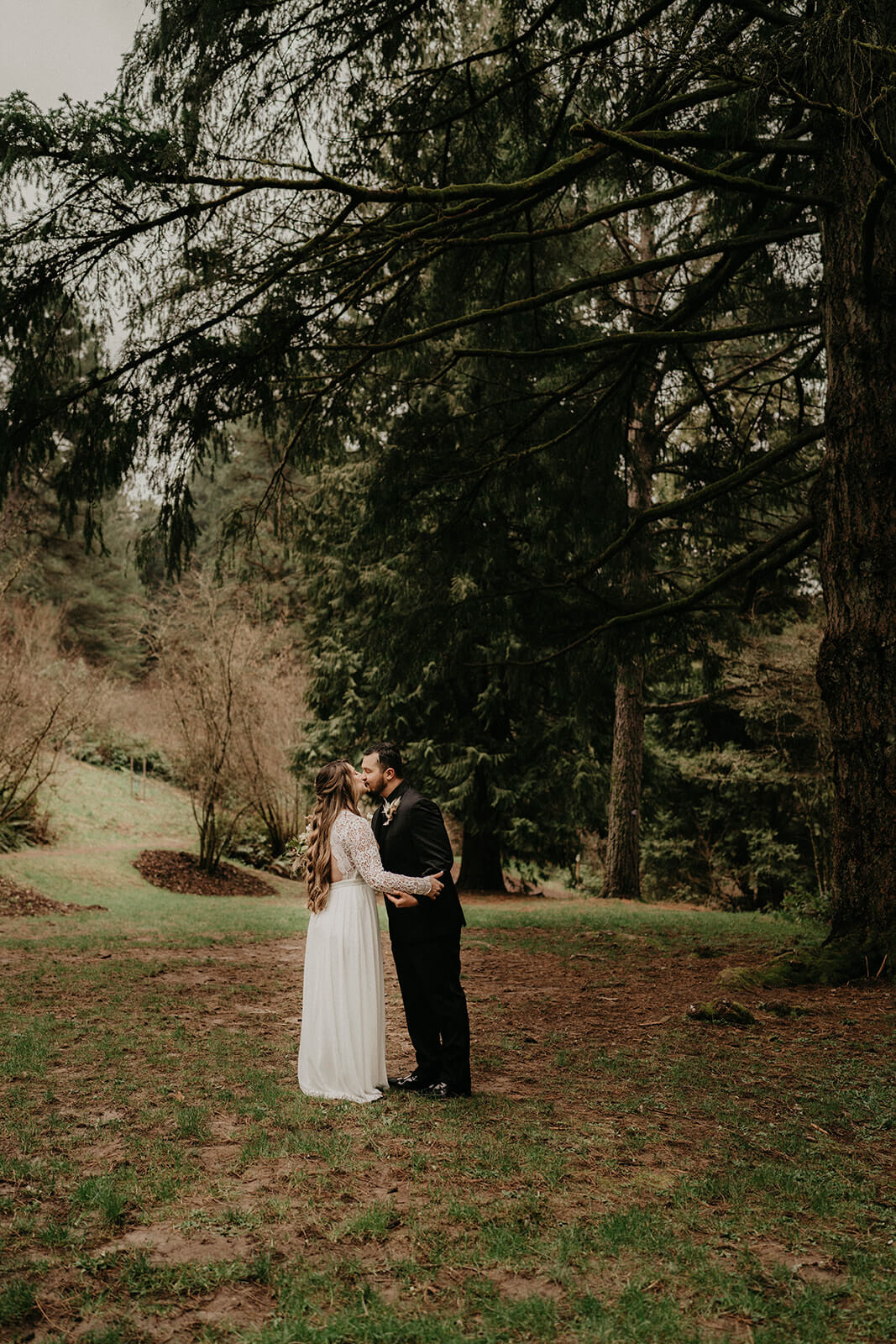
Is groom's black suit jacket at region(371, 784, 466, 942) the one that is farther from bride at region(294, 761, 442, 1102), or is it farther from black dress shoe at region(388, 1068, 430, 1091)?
black dress shoe at region(388, 1068, 430, 1091)

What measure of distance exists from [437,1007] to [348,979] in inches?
18.1

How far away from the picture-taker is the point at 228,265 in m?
6.89

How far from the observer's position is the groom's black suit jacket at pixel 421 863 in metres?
4.95

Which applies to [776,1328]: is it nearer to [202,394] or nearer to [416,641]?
[202,394]

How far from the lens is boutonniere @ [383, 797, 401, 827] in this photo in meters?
5.17

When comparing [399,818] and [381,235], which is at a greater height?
[381,235]

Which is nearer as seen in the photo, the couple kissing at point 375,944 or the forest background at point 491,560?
the forest background at point 491,560

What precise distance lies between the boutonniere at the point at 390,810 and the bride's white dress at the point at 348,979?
12cm

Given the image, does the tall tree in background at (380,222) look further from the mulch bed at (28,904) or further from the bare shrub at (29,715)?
the bare shrub at (29,715)

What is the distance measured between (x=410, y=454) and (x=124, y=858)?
11.2m

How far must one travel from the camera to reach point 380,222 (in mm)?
7160

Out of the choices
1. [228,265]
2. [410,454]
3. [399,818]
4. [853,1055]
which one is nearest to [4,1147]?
[399,818]

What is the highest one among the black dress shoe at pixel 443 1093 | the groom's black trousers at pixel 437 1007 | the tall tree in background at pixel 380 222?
the tall tree in background at pixel 380 222

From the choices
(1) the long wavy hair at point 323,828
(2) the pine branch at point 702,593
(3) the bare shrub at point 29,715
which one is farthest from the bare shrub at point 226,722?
(1) the long wavy hair at point 323,828
